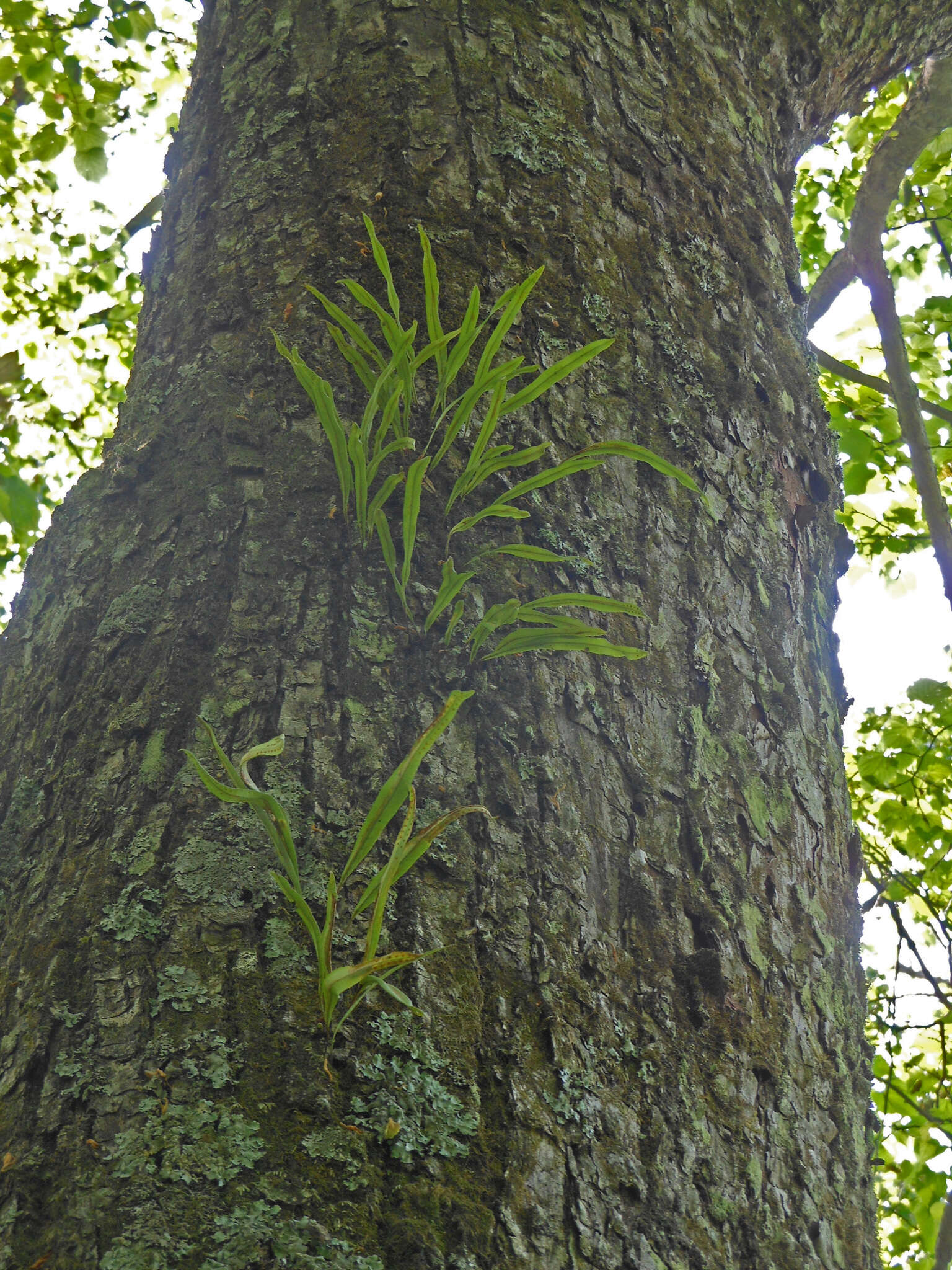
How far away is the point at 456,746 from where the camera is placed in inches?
35.0

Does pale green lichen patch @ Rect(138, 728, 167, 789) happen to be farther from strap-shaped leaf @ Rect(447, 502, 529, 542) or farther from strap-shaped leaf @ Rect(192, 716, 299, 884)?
strap-shaped leaf @ Rect(447, 502, 529, 542)

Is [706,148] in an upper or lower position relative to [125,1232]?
upper

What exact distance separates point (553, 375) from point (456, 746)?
415 millimetres

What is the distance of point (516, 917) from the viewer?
2.67 feet

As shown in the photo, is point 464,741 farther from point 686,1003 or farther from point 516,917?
point 686,1003

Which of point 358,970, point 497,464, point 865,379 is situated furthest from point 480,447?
point 865,379

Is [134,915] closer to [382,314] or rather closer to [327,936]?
[327,936]

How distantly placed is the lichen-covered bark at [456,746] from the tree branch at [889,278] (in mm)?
1534

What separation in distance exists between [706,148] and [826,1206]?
4.59 feet

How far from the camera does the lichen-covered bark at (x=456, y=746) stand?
0.69 metres

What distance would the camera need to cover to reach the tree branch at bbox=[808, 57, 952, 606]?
2.67m

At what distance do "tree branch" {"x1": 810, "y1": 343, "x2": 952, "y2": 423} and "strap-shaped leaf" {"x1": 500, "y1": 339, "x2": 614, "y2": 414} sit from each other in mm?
2755

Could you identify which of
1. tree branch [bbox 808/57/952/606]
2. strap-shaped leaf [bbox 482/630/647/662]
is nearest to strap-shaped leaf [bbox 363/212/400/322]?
strap-shaped leaf [bbox 482/630/647/662]

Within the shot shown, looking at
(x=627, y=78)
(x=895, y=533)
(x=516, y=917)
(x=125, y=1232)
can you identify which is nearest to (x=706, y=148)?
(x=627, y=78)
